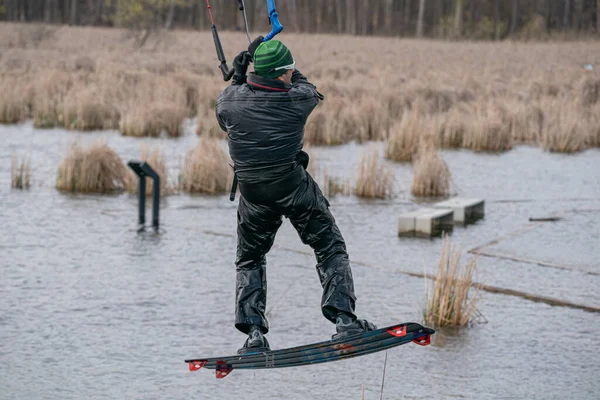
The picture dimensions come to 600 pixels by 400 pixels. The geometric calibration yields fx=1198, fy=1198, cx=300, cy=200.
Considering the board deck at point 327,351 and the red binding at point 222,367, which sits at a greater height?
the board deck at point 327,351

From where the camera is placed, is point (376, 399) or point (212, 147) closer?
point (376, 399)

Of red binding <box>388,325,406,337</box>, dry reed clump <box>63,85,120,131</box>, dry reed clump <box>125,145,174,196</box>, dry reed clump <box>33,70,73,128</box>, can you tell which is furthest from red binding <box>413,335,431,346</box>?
dry reed clump <box>33,70,73,128</box>

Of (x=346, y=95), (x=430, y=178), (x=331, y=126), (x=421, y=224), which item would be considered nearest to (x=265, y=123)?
(x=421, y=224)

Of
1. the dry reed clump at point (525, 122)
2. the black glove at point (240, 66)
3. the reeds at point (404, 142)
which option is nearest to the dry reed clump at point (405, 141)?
the reeds at point (404, 142)

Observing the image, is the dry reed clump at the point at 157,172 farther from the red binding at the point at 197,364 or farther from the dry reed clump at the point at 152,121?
the red binding at the point at 197,364

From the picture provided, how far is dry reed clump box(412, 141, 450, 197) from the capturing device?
1681cm

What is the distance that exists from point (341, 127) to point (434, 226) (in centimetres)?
1051

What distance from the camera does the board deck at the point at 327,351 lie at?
683 cm

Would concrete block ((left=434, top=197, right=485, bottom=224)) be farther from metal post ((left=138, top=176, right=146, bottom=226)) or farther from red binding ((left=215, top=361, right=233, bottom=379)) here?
red binding ((left=215, top=361, right=233, bottom=379))

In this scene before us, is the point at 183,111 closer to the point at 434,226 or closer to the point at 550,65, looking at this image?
the point at 434,226

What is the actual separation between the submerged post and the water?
0.21 m

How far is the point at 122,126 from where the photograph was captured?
77.5 feet

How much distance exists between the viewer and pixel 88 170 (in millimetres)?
16562

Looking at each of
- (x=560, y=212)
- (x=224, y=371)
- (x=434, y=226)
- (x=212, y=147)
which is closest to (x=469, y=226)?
(x=434, y=226)
